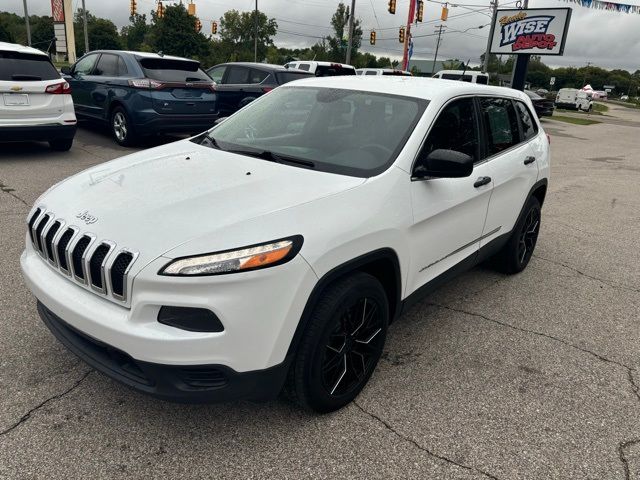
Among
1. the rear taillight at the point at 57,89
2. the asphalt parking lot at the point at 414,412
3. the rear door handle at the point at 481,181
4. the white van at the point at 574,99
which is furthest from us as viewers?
the white van at the point at 574,99

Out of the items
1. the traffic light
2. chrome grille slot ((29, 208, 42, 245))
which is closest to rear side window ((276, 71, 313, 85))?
chrome grille slot ((29, 208, 42, 245))

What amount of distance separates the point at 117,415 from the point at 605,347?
3.14 m

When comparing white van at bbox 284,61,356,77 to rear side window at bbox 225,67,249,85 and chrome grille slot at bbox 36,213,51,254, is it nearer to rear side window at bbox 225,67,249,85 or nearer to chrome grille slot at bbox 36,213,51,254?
rear side window at bbox 225,67,249,85

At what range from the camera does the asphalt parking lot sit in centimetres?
235

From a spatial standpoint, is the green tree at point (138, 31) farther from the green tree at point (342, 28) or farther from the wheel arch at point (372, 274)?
the wheel arch at point (372, 274)

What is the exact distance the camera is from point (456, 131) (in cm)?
344

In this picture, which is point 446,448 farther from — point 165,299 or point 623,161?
point 623,161

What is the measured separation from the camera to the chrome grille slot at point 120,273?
214cm

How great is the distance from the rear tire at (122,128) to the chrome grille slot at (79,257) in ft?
24.4

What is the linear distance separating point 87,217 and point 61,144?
24.1 feet

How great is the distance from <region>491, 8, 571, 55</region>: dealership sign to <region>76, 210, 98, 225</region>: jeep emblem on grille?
80.7 ft

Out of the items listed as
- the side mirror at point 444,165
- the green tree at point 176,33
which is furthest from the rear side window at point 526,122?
the green tree at point 176,33

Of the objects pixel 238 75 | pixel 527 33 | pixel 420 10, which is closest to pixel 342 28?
pixel 420 10

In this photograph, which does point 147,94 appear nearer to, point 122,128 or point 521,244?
point 122,128
